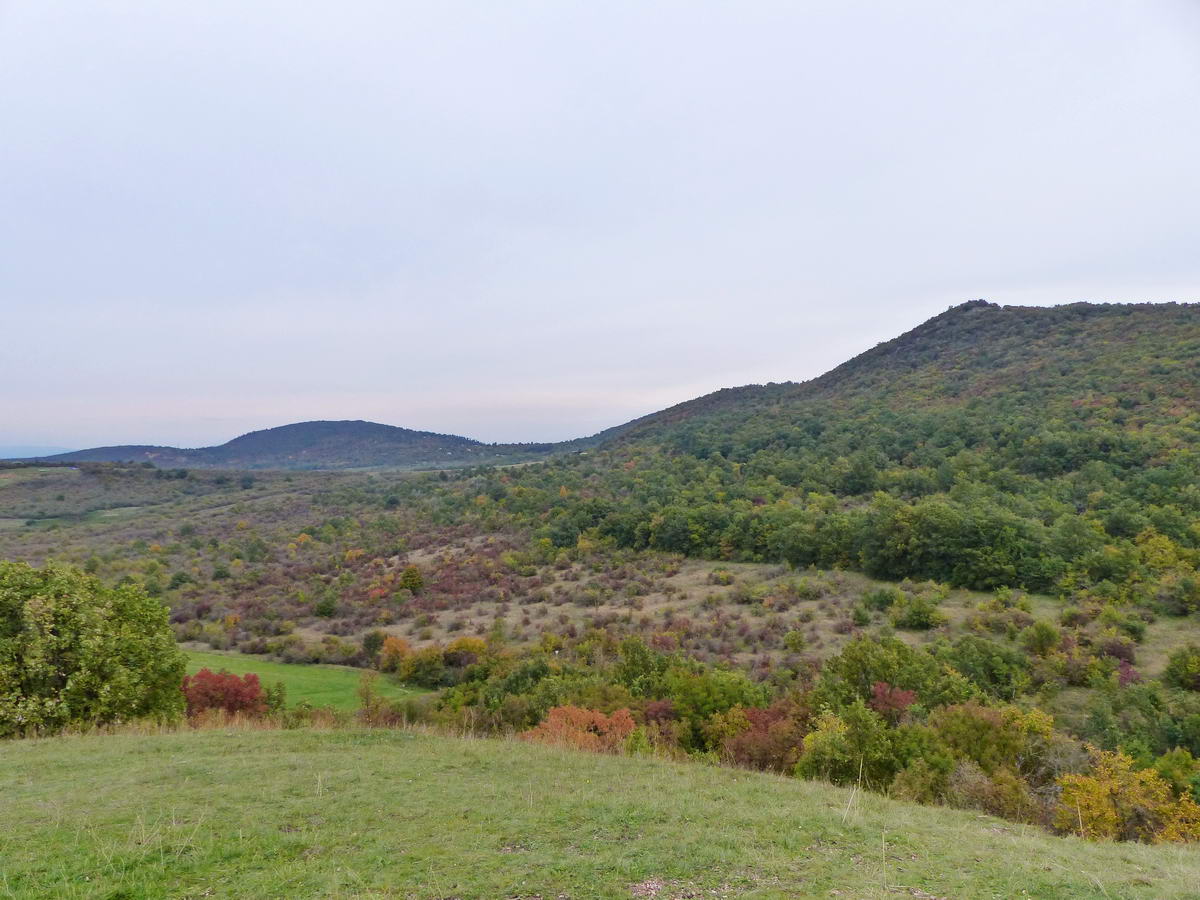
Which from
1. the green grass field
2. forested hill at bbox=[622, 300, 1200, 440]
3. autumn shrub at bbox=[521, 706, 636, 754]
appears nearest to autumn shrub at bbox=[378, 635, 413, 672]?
the green grass field

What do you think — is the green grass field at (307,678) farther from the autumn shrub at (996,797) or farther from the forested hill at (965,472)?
the forested hill at (965,472)

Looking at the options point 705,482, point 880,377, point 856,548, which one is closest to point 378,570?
point 705,482

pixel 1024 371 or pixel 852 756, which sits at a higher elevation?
pixel 1024 371

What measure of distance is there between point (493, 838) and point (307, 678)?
1098 inches

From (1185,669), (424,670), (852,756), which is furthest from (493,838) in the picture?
(1185,669)

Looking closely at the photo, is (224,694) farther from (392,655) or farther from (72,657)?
(392,655)

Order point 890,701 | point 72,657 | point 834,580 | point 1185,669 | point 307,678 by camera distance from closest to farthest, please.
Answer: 1. point 72,657
2. point 890,701
3. point 1185,669
4. point 307,678
5. point 834,580

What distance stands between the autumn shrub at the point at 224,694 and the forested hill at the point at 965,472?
36170 mm

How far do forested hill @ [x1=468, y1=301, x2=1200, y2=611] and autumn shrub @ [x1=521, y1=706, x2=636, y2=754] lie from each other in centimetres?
2787

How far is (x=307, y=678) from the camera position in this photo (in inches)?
1190

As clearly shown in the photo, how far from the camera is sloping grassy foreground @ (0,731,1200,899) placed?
19.5ft

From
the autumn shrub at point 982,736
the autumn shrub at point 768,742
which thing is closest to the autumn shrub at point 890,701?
the autumn shrub at point 982,736

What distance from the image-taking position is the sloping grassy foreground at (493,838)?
19.5 ft

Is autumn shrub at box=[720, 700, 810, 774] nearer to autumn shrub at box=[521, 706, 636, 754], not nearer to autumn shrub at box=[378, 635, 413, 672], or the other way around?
autumn shrub at box=[521, 706, 636, 754]
